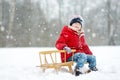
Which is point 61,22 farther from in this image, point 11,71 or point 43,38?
point 11,71

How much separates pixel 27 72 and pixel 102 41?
51.4 ft

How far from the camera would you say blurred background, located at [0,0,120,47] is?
69.6 feet

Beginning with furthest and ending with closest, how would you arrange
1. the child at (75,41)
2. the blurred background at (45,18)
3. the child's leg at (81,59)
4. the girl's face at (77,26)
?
1. the blurred background at (45,18)
2. the girl's face at (77,26)
3. the child at (75,41)
4. the child's leg at (81,59)

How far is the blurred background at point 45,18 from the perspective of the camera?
21.2 meters

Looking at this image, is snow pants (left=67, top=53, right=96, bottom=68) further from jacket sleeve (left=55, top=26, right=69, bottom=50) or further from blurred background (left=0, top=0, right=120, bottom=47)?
blurred background (left=0, top=0, right=120, bottom=47)

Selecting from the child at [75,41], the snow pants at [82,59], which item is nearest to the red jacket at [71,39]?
the child at [75,41]

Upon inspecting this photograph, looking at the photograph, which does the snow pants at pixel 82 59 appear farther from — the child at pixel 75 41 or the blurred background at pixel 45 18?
the blurred background at pixel 45 18

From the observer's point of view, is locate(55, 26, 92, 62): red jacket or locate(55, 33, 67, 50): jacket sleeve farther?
locate(55, 26, 92, 62): red jacket

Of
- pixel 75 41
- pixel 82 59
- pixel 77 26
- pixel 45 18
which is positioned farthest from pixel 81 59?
pixel 45 18

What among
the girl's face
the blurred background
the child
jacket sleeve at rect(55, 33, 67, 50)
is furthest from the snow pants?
the blurred background

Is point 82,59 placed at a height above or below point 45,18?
below

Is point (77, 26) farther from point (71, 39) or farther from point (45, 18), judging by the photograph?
point (45, 18)

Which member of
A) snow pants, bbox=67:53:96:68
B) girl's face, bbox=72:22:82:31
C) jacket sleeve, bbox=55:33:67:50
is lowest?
snow pants, bbox=67:53:96:68

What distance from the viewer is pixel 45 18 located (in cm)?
2131
